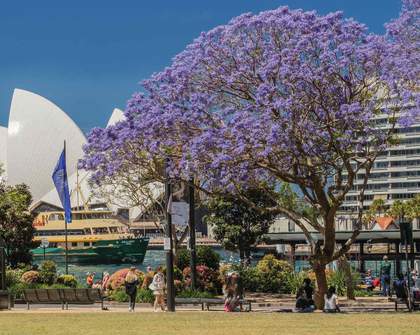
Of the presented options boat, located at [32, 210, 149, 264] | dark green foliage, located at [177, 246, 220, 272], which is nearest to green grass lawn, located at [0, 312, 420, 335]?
dark green foliage, located at [177, 246, 220, 272]

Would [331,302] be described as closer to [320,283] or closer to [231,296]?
[320,283]

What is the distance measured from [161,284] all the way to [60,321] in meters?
6.27

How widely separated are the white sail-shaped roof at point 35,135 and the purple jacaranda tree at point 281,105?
256ft

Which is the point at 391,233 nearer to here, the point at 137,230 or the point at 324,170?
the point at 324,170

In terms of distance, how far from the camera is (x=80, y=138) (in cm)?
10475

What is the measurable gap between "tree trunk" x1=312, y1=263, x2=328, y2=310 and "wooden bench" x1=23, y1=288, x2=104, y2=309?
21.2 feet

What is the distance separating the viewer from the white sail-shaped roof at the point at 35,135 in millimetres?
101244

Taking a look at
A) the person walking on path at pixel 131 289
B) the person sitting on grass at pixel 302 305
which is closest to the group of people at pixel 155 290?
the person walking on path at pixel 131 289

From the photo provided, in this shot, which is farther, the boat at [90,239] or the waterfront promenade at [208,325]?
the boat at [90,239]

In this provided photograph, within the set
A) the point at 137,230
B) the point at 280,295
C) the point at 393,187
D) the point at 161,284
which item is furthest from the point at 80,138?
the point at 161,284

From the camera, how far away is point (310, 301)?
2409 centimetres

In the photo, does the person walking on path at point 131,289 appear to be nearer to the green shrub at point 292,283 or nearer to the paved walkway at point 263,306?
the paved walkway at point 263,306

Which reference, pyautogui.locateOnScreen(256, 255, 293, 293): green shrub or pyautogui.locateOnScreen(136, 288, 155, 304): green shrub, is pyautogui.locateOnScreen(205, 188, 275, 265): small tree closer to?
pyautogui.locateOnScreen(256, 255, 293, 293): green shrub

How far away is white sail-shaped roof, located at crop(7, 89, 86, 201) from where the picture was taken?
101 meters
